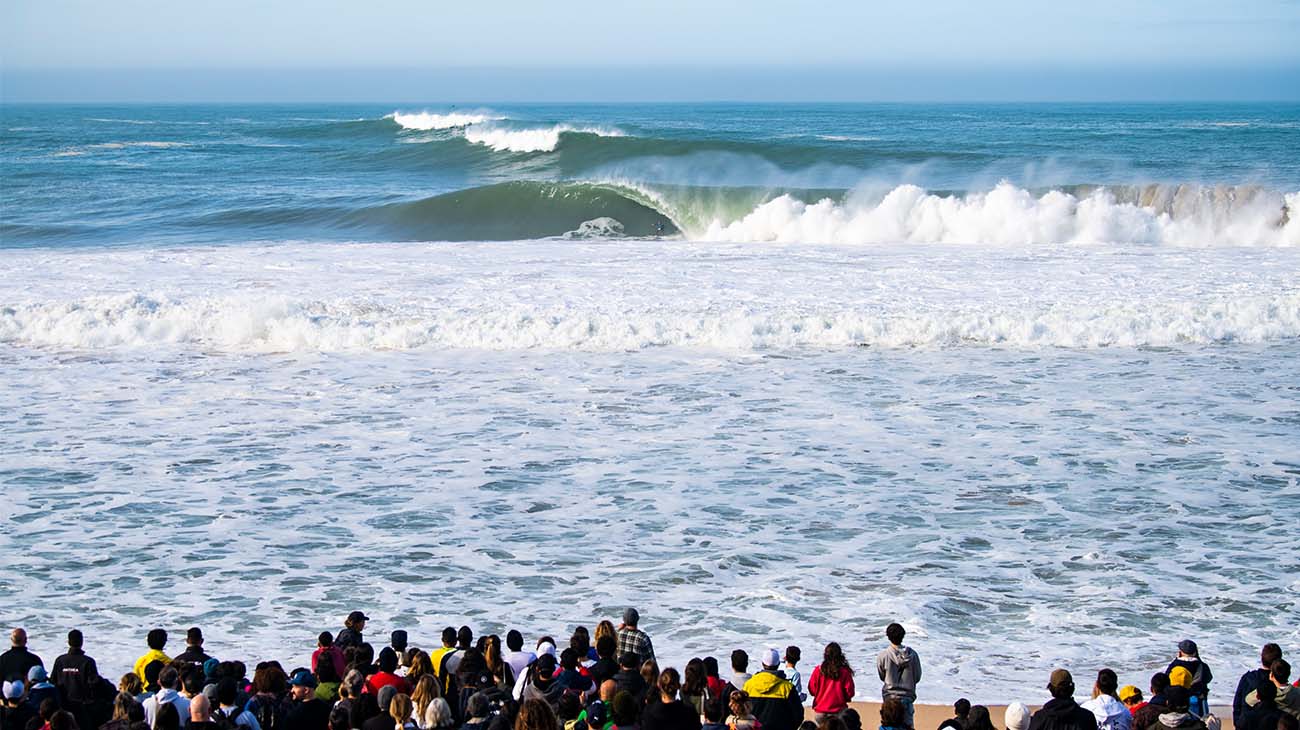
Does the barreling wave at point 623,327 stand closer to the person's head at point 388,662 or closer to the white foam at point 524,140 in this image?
the person's head at point 388,662

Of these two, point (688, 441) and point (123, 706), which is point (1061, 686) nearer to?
point (123, 706)

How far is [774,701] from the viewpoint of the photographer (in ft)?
19.7

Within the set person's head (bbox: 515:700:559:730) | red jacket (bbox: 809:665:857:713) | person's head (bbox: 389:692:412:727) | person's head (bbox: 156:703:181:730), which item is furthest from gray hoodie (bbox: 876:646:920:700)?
person's head (bbox: 156:703:181:730)

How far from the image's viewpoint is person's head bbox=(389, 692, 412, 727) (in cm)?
552

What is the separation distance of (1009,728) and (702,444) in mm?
7060

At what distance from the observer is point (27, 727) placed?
5.61 meters

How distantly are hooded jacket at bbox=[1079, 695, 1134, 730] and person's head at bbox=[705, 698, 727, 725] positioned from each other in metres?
1.66

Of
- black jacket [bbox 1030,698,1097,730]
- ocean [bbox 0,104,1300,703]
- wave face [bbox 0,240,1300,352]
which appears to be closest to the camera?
black jacket [bbox 1030,698,1097,730]

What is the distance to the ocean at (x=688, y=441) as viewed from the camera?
8516mm

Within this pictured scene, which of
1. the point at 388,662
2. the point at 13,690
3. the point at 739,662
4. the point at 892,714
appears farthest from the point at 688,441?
the point at 13,690

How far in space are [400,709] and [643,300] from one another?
46.5 feet

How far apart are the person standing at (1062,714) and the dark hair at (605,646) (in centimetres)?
204

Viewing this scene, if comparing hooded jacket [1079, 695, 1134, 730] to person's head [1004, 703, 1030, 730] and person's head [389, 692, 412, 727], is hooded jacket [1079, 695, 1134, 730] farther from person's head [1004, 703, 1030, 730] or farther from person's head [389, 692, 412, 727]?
person's head [389, 692, 412, 727]

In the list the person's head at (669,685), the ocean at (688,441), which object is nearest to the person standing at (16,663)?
the ocean at (688,441)
